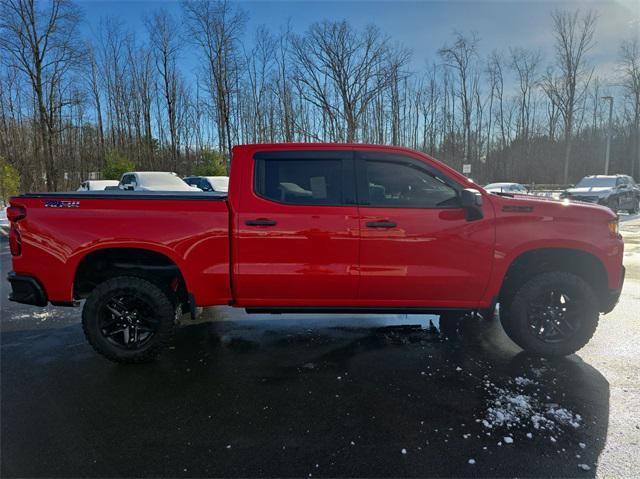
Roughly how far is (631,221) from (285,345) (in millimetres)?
17585

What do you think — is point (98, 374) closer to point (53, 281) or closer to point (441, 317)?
point (53, 281)

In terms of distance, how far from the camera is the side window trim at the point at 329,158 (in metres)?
3.68

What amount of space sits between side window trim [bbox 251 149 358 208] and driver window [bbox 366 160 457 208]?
0.16m

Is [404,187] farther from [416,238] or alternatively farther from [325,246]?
[325,246]

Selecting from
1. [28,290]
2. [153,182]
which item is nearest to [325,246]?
[28,290]

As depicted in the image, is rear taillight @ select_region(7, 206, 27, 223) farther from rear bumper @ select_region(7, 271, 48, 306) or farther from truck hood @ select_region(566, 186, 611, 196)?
truck hood @ select_region(566, 186, 611, 196)

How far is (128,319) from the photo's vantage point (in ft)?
12.5

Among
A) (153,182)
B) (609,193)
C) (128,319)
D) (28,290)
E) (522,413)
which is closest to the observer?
(522,413)

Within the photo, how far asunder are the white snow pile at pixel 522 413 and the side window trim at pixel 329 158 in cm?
196

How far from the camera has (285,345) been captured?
Answer: 4.32 meters

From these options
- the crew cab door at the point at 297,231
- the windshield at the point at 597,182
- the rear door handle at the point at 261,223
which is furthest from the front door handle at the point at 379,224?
the windshield at the point at 597,182

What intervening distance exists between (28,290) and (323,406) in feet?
9.43

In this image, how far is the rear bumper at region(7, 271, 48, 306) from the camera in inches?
146

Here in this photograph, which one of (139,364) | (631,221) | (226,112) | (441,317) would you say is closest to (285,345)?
(139,364)
